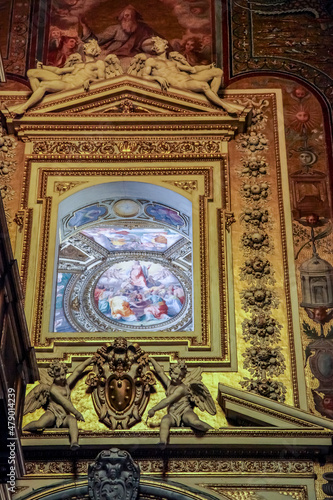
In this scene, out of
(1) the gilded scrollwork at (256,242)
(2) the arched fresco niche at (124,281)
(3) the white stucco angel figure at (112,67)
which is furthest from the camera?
(2) the arched fresco niche at (124,281)

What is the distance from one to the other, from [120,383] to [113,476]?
1.31m

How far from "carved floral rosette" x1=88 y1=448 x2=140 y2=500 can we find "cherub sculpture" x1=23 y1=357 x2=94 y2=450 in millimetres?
444

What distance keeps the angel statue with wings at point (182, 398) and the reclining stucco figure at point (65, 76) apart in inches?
193

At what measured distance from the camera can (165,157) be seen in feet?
49.9

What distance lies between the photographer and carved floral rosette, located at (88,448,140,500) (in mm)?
11906

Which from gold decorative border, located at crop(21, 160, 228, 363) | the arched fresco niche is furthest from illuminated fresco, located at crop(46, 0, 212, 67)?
the arched fresco niche

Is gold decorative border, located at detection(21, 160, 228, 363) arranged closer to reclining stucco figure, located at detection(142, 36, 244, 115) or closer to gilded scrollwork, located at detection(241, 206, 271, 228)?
gilded scrollwork, located at detection(241, 206, 271, 228)

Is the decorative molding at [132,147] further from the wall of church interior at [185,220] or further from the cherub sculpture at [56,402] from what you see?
the cherub sculpture at [56,402]

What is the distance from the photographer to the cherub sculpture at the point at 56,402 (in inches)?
490

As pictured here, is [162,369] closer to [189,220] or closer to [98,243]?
[189,220]

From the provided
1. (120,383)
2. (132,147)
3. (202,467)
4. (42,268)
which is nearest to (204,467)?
(202,467)

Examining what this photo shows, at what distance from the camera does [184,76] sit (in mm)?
16031

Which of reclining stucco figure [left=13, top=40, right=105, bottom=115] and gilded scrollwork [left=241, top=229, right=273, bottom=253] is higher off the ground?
reclining stucco figure [left=13, top=40, right=105, bottom=115]

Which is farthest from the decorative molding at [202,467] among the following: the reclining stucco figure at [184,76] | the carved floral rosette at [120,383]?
the reclining stucco figure at [184,76]
